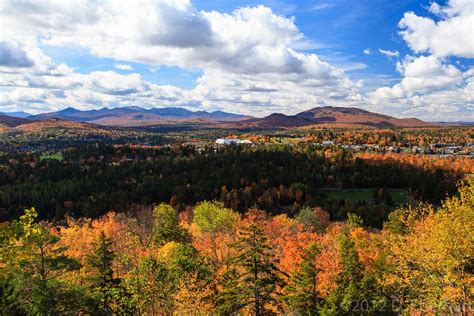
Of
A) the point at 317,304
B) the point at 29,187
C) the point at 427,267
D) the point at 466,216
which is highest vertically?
the point at 466,216

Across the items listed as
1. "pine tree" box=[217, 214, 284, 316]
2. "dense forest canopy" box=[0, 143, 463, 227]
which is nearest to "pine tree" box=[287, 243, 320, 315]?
"pine tree" box=[217, 214, 284, 316]

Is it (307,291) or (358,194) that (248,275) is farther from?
(358,194)

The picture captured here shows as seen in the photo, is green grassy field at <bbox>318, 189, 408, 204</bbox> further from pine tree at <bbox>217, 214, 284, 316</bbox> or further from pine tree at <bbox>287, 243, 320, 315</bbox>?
pine tree at <bbox>217, 214, 284, 316</bbox>

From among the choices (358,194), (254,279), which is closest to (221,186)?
(358,194)

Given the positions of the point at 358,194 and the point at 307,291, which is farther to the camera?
the point at 358,194

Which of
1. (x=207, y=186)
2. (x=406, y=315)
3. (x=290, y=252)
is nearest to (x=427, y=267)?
(x=406, y=315)

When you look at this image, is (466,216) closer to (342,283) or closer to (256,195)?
(342,283)

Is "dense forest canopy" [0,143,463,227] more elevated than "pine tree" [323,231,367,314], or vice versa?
"pine tree" [323,231,367,314]

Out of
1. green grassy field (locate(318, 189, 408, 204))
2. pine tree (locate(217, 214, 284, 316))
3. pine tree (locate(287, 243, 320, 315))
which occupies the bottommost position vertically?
green grassy field (locate(318, 189, 408, 204))
